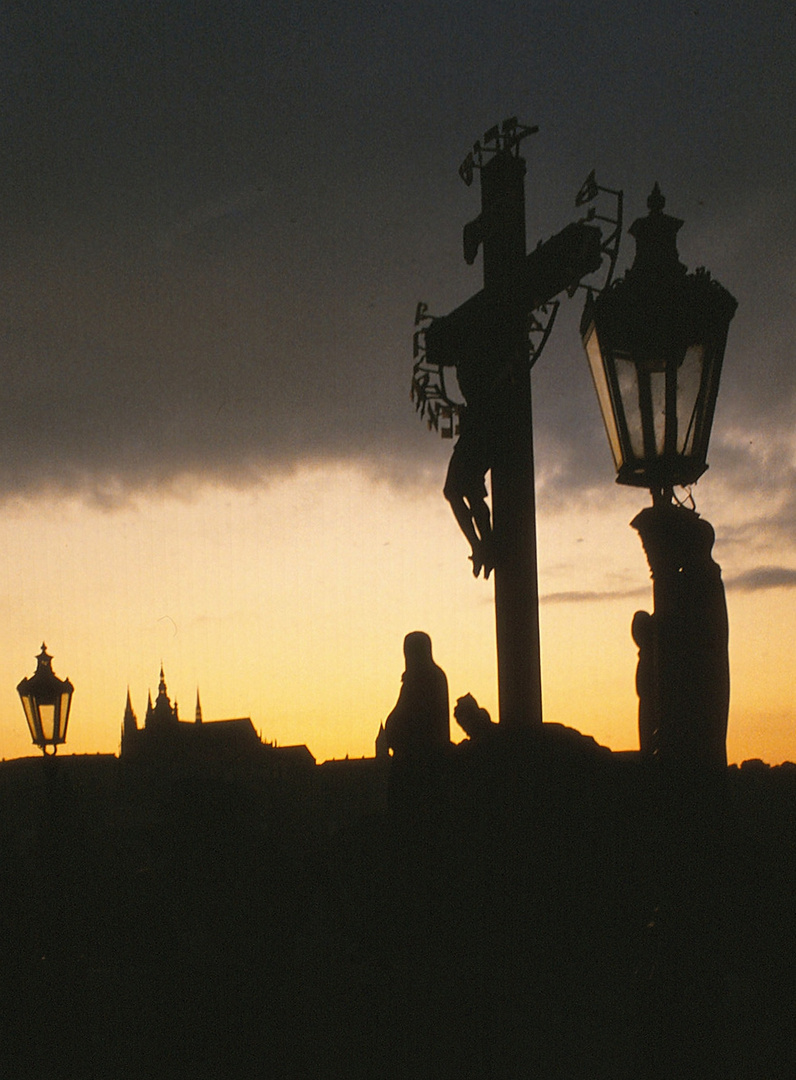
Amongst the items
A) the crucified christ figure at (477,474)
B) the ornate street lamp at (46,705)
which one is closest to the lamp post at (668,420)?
the crucified christ figure at (477,474)

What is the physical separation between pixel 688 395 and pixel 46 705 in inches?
372

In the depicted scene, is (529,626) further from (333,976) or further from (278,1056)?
(278,1056)

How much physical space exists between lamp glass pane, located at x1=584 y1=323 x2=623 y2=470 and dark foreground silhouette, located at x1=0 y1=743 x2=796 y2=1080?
1125mm

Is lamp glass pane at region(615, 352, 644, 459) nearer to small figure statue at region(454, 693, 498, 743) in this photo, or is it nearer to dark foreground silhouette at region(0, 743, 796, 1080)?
dark foreground silhouette at region(0, 743, 796, 1080)

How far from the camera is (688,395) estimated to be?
355cm

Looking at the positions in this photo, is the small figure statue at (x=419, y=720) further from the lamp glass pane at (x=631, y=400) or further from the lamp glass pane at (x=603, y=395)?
the lamp glass pane at (x=631, y=400)

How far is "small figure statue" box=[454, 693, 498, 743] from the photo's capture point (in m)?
6.32

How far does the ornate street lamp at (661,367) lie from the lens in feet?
11.6

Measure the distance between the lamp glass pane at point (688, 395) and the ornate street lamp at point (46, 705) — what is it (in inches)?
368

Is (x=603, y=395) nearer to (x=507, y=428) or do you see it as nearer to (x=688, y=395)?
(x=688, y=395)

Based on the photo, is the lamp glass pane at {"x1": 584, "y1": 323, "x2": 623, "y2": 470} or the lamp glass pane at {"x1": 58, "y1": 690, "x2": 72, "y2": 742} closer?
the lamp glass pane at {"x1": 584, "y1": 323, "x2": 623, "y2": 470}

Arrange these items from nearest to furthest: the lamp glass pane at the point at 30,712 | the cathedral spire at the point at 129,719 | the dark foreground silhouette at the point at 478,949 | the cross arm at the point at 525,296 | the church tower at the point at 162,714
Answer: the dark foreground silhouette at the point at 478,949
the cross arm at the point at 525,296
the lamp glass pane at the point at 30,712
the church tower at the point at 162,714
the cathedral spire at the point at 129,719

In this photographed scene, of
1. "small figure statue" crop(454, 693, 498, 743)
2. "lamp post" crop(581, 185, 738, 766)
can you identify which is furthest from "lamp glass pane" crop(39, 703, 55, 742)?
"lamp post" crop(581, 185, 738, 766)

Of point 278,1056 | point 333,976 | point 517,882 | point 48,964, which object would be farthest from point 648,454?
point 48,964
